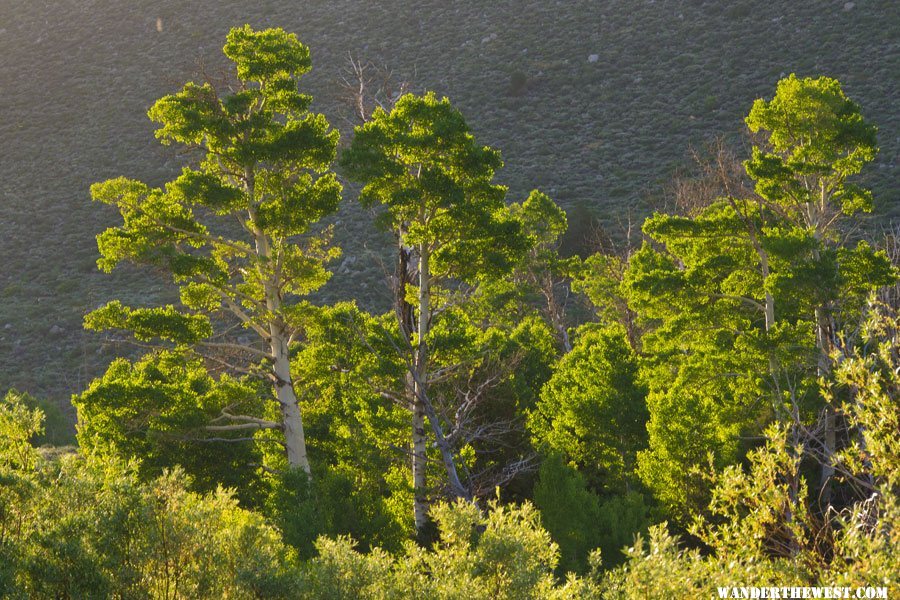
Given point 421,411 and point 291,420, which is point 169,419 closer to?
point 291,420

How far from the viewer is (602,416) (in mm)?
23641

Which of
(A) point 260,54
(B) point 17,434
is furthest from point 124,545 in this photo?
(A) point 260,54

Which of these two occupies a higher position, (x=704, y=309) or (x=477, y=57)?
(x=477, y=57)

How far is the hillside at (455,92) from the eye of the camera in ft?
161

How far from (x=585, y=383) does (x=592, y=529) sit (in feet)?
20.5

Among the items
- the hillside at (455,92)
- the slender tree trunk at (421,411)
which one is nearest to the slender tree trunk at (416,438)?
the slender tree trunk at (421,411)

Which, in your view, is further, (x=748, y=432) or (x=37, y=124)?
(x=37, y=124)

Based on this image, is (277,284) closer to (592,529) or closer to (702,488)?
(592,529)

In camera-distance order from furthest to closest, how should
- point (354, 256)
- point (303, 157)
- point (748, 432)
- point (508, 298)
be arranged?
point (354, 256) < point (508, 298) < point (748, 432) < point (303, 157)

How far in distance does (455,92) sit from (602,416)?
44724 mm

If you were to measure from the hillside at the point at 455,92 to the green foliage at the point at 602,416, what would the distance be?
22851mm

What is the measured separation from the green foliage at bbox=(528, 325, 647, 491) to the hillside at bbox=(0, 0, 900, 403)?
2285cm

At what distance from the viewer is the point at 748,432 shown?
23.0 metres

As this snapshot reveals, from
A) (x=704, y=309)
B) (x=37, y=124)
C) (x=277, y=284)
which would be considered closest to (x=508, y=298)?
(x=704, y=309)
